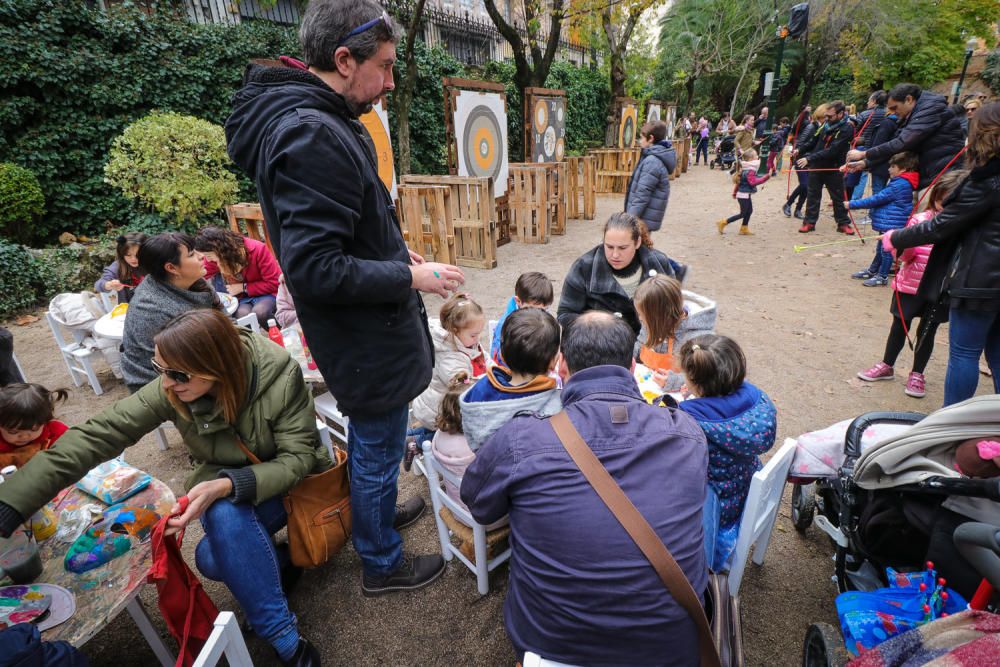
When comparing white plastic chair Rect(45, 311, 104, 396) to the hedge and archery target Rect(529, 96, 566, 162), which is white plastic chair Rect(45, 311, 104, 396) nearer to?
the hedge

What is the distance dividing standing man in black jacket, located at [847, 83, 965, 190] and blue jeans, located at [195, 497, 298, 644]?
6.44 meters

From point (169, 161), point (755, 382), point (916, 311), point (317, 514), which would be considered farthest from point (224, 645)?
point (169, 161)

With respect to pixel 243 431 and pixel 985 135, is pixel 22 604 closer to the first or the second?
pixel 243 431

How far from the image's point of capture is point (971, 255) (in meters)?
2.51

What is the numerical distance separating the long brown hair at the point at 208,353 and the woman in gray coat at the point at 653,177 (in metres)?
4.21

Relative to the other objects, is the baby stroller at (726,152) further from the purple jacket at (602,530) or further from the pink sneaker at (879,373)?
the purple jacket at (602,530)

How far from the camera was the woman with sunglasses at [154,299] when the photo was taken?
2.59 m

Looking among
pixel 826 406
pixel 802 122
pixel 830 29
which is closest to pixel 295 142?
pixel 826 406

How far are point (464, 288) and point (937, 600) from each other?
5038mm

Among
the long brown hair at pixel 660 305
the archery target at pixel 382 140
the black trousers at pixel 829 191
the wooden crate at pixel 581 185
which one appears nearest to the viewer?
the long brown hair at pixel 660 305

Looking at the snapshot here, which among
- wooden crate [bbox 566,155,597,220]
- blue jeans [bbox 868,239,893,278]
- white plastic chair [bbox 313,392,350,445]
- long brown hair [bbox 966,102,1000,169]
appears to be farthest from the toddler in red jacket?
wooden crate [bbox 566,155,597,220]

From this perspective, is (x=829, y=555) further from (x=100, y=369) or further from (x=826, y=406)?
(x=100, y=369)

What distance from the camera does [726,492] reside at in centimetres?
182

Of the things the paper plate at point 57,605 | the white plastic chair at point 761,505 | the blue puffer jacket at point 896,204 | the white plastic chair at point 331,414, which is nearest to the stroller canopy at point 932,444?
the white plastic chair at point 761,505
